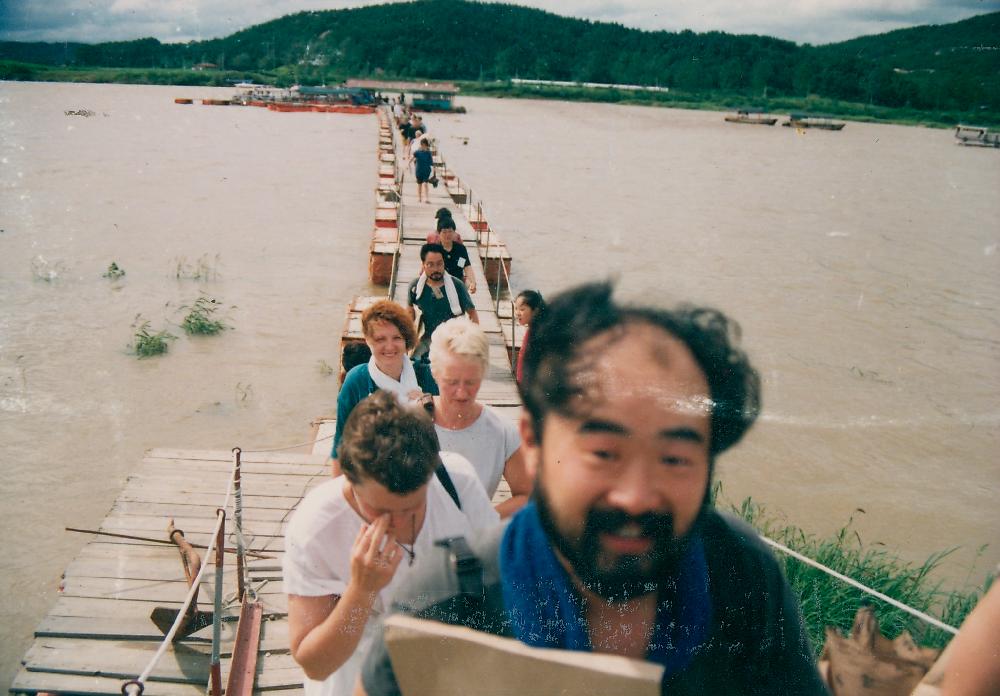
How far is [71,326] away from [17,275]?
10.0ft

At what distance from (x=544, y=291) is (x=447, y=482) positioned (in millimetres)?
9734

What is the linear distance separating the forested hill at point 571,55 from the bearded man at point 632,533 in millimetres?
1215

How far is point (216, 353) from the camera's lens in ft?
30.6

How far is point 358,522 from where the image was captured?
5.48ft

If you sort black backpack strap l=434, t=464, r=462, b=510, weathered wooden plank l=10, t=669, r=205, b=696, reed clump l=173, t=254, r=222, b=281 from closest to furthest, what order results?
black backpack strap l=434, t=464, r=462, b=510
weathered wooden plank l=10, t=669, r=205, b=696
reed clump l=173, t=254, r=222, b=281

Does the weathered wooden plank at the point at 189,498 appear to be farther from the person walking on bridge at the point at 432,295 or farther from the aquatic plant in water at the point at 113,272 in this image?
the aquatic plant in water at the point at 113,272

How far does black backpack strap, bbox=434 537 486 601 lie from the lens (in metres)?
0.98

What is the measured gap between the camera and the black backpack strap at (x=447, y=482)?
1776 millimetres

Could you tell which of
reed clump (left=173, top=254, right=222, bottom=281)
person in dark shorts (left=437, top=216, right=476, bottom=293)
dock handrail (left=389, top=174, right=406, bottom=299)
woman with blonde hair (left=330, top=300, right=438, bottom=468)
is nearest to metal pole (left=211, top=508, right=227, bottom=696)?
woman with blonde hair (left=330, top=300, right=438, bottom=468)

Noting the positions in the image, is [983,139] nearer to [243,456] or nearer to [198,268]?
[198,268]

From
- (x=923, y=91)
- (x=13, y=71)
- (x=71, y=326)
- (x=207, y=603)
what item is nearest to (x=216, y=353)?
(x=71, y=326)

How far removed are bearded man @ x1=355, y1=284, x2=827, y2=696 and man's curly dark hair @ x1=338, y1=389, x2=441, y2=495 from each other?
0.55m

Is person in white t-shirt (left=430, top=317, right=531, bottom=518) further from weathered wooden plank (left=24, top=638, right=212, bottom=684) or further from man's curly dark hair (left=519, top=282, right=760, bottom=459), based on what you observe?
weathered wooden plank (left=24, top=638, right=212, bottom=684)

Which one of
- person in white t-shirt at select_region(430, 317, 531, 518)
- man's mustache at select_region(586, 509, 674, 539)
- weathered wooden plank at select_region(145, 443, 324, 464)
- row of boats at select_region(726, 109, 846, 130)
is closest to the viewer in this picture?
man's mustache at select_region(586, 509, 674, 539)
